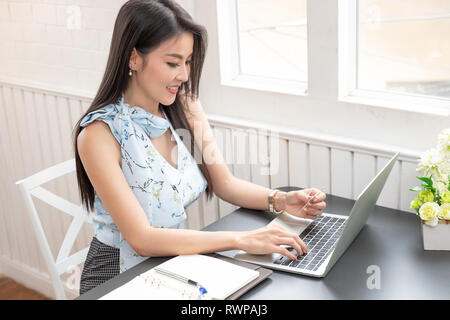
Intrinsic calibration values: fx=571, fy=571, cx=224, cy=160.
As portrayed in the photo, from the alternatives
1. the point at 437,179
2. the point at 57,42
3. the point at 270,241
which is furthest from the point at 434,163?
the point at 57,42

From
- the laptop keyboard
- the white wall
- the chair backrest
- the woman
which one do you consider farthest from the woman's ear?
the white wall

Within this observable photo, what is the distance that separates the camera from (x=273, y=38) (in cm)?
201

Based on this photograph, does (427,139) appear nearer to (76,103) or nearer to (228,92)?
(228,92)

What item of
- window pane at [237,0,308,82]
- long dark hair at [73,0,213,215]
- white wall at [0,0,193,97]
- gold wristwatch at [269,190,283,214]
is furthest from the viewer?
white wall at [0,0,193,97]

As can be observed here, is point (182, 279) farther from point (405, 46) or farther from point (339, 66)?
point (405, 46)

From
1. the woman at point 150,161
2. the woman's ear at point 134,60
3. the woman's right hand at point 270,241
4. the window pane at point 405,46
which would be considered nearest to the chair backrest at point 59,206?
the woman at point 150,161

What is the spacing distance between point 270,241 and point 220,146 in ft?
2.50

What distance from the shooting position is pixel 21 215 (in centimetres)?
299

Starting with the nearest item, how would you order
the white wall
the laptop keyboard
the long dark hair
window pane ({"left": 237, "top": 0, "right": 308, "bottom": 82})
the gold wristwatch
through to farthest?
the laptop keyboard → the long dark hair → the gold wristwatch → window pane ({"left": 237, "top": 0, "right": 308, "bottom": 82}) → the white wall

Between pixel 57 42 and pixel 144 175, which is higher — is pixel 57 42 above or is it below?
above

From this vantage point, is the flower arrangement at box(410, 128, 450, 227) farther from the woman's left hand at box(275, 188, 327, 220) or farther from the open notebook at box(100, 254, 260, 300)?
the open notebook at box(100, 254, 260, 300)

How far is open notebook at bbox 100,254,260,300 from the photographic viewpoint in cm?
121

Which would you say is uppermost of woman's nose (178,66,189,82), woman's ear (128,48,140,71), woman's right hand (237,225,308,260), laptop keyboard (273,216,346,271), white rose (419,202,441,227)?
woman's ear (128,48,140,71)

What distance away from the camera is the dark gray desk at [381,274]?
1225 millimetres
